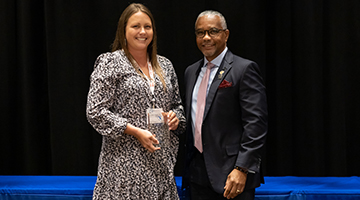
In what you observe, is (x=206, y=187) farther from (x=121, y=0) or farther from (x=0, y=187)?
(x=121, y=0)

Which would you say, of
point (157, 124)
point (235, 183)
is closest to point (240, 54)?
point (157, 124)

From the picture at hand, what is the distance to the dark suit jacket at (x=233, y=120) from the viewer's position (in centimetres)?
186

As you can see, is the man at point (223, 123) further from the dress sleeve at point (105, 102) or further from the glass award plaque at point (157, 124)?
the dress sleeve at point (105, 102)

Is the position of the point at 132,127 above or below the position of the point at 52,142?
above

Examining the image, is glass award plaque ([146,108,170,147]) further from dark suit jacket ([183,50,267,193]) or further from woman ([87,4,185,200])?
dark suit jacket ([183,50,267,193])

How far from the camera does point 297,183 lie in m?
2.48

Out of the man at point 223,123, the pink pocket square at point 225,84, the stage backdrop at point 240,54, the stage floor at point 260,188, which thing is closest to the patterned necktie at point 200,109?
the man at point 223,123

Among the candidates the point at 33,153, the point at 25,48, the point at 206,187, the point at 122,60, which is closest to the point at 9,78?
the point at 25,48

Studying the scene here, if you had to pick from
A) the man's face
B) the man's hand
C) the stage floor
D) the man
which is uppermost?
the man's face

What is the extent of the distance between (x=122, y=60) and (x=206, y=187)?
0.86 meters

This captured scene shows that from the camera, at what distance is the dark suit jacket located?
186 centimetres

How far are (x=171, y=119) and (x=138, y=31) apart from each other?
0.52 meters

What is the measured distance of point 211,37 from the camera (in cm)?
200

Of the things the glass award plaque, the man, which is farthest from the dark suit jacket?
the glass award plaque
